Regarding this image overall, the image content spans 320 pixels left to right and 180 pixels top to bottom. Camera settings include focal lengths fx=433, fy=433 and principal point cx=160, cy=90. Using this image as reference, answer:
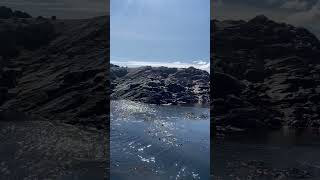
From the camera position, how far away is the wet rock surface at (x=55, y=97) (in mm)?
7969

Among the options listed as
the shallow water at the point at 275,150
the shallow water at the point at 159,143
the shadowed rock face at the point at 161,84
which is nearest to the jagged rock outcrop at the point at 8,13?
the shallow water at the point at 275,150

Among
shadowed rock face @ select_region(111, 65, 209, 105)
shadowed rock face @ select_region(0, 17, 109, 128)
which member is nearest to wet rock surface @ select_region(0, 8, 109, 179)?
shadowed rock face @ select_region(0, 17, 109, 128)

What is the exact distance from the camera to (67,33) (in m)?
8.46

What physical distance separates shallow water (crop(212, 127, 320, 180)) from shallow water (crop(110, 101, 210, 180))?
2869mm

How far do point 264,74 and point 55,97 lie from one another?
4.31 meters

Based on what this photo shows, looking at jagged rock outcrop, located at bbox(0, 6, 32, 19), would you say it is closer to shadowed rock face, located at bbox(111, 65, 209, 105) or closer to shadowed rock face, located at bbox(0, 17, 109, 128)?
shadowed rock face, located at bbox(0, 17, 109, 128)

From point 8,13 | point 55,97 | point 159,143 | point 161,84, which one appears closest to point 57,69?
point 55,97

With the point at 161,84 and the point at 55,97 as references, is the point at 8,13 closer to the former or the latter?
the point at 55,97

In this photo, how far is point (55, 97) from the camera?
8.01 metres

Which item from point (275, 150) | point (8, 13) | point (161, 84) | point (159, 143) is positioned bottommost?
point (159, 143)

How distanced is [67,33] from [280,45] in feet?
14.5

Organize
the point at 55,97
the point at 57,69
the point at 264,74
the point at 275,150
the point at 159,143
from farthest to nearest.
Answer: the point at 159,143 < the point at 264,74 < the point at 275,150 < the point at 57,69 < the point at 55,97

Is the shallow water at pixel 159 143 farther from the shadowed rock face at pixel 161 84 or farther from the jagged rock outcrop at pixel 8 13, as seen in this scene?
the jagged rock outcrop at pixel 8 13

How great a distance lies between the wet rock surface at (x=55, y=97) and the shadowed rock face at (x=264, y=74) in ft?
8.24
